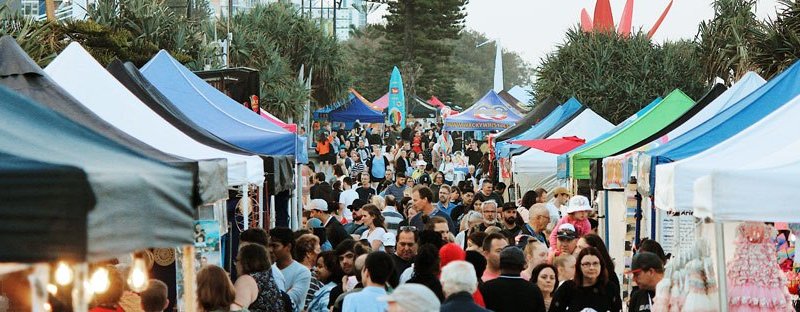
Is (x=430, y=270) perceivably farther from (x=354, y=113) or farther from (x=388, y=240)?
(x=354, y=113)

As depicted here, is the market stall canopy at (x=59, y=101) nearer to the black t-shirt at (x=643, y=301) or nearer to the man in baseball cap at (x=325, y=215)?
the black t-shirt at (x=643, y=301)

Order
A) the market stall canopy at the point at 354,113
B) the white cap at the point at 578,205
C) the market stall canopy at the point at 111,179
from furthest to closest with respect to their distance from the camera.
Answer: the market stall canopy at the point at 354,113, the white cap at the point at 578,205, the market stall canopy at the point at 111,179

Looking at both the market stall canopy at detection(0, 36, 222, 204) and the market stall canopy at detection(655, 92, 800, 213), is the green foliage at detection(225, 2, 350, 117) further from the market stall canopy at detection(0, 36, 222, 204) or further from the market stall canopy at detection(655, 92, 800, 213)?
the market stall canopy at detection(0, 36, 222, 204)

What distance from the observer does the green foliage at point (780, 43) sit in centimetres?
2452

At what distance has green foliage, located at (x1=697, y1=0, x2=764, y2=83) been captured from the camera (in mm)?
35250

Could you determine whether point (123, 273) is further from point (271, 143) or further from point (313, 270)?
point (271, 143)

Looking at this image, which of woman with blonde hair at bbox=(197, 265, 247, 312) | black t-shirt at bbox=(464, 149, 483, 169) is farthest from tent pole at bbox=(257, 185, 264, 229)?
black t-shirt at bbox=(464, 149, 483, 169)

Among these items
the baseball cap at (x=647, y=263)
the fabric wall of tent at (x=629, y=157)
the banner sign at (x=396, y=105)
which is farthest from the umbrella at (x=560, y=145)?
the banner sign at (x=396, y=105)

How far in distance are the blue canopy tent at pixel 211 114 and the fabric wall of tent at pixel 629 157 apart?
11.2ft

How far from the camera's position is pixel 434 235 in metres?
11.1

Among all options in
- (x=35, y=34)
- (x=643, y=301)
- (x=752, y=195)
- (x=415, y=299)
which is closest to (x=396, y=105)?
(x=35, y=34)

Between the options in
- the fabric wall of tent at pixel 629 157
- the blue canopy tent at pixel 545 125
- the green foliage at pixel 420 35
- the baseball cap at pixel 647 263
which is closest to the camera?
the baseball cap at pixel 647 263

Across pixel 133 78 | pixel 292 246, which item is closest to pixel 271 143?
pixel 133 78

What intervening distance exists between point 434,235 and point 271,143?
185 inches
